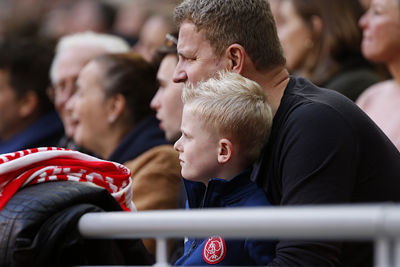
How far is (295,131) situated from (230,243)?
410mm

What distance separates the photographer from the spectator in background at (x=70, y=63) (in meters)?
5.14

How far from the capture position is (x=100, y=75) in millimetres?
4367

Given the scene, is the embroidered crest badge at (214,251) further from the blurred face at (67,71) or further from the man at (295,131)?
the blurred face at (67,71)

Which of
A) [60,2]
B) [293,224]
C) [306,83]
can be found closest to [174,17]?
[306,83]

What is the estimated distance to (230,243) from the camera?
229cm

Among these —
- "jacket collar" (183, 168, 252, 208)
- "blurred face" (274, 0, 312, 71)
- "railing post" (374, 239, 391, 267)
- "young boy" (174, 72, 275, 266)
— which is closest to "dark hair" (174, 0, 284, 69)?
"young boy" (174, 72, 275, 266)

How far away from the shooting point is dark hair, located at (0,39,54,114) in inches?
219

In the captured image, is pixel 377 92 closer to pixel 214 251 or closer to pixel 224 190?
pixel 224 190

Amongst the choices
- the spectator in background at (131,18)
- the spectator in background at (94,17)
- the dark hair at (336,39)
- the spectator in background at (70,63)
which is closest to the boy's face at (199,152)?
the dark hair at (336,39)

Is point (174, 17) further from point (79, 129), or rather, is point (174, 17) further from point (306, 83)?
point (79, 129)

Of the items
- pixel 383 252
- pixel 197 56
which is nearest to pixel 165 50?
pixel 197 56

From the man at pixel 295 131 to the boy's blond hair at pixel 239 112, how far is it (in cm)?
6

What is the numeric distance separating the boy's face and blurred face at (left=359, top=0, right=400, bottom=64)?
1808 millimetres

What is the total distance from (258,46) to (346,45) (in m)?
1.98
